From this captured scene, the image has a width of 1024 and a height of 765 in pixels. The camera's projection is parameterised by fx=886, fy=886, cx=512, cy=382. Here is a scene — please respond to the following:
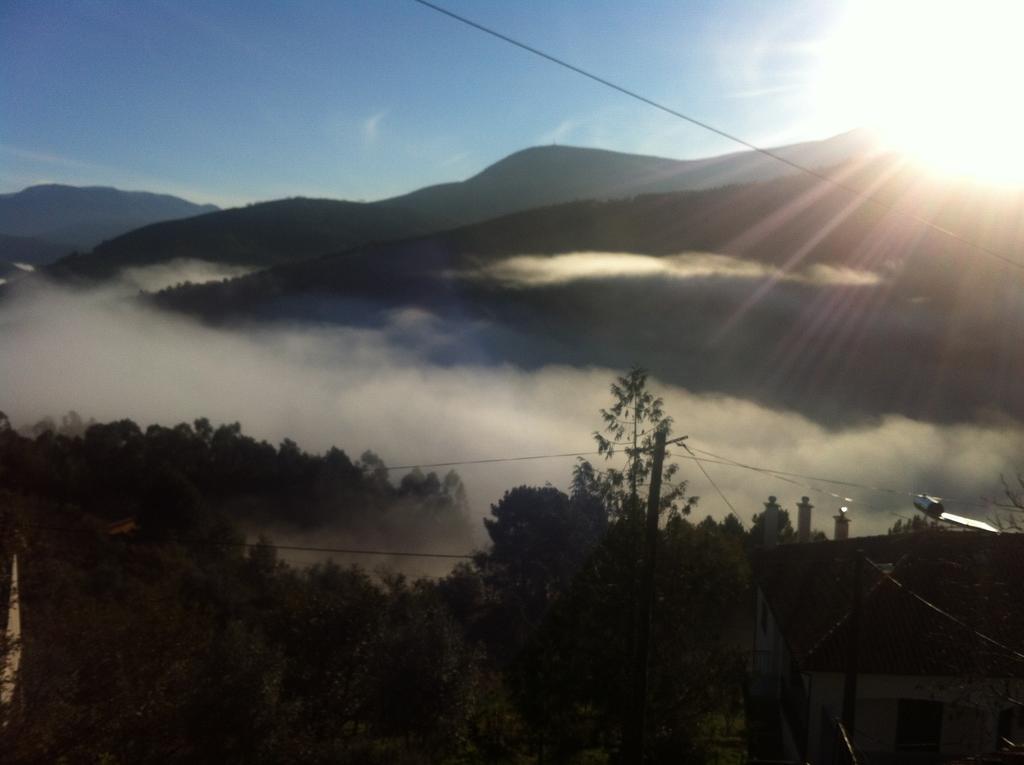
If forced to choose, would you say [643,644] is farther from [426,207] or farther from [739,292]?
[426,207]

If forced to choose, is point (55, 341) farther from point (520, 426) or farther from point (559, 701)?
point (559, 701)

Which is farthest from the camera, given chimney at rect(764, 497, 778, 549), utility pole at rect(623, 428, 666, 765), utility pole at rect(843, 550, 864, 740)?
chimney at rect(764, 497, 778, 549)

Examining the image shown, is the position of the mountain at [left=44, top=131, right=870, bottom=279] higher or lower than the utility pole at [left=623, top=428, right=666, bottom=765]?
higher

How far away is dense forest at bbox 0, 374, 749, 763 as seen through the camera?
10375mm

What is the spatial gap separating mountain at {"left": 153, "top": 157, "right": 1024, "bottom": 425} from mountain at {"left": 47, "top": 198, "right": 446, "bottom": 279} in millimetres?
2623

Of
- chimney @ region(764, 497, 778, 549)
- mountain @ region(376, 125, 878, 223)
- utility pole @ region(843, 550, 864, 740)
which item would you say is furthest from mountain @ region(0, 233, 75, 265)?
utility pole @ region(843, 550, 864, 740)

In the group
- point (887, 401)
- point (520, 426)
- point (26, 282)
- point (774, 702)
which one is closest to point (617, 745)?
point (774, 702)

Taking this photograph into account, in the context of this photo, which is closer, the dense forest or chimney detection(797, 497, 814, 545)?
the dense forest

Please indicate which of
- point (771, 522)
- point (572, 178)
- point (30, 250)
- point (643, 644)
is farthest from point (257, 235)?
point (643, 644)

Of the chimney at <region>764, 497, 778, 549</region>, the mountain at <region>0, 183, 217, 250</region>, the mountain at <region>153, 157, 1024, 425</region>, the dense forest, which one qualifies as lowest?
the dense forest

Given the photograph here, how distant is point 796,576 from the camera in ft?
55.9

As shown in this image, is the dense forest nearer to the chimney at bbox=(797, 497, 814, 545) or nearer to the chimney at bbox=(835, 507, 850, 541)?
the chimney at bbox=(797, 497, 814, 545)

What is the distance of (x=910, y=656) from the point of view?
37.3 feet

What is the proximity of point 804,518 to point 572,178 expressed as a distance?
200ft
